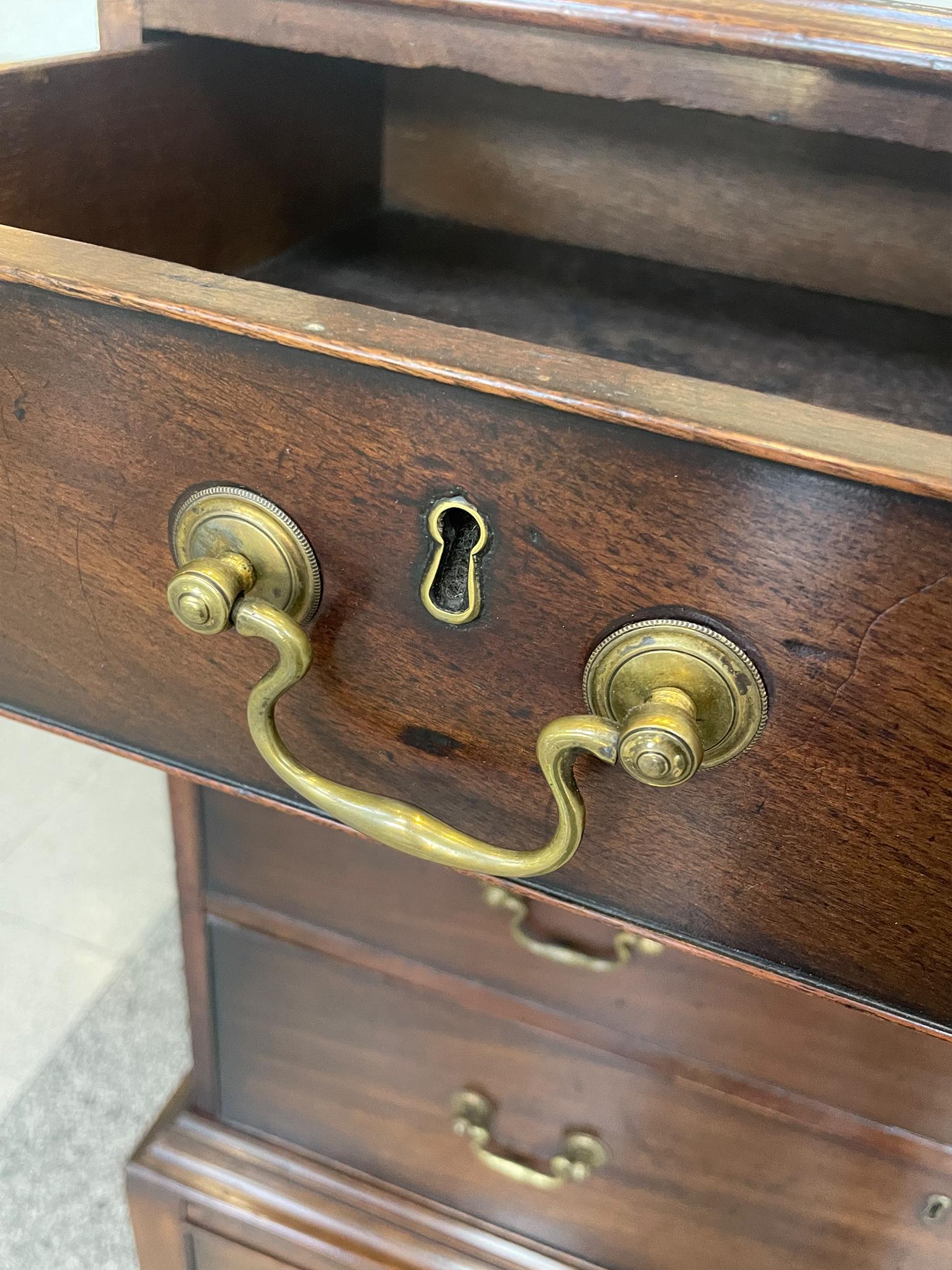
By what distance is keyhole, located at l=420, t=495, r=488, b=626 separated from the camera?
0.29 meters

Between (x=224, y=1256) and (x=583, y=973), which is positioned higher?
(x=583, y=973)

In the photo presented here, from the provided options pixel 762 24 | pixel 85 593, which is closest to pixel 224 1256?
pixel 85 593

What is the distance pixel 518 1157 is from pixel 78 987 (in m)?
0.72

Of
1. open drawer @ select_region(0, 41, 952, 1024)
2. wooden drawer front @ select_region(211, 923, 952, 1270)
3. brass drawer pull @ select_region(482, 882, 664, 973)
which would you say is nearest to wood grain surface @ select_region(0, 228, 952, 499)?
open drawer @ select_region(0, 41, 952, 1024)

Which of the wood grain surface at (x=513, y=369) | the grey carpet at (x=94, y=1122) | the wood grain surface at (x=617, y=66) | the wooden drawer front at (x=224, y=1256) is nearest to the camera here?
the wood grain surface at (x=513, y=369)

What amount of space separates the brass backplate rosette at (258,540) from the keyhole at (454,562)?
0.04 meters

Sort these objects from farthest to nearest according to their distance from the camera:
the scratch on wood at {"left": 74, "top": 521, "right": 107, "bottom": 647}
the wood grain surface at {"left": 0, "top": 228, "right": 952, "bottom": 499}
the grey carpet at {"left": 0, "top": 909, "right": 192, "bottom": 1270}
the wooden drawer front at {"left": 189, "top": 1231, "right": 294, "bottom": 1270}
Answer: the grey carpet at {"left": 0, "top": 909, "right": 192, "bottom": 1270} < the wooden drawer front at {"left": 189, "top": 1231, "right": 294, "bottom": 1270} < the scratch on wood at {"left": 74, "top": 521, "right": 107, "bottom": 647} < the wood grain surface at {"left": 0, "top": 228, "right": 952, "bottom": 499}

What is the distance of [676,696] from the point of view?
282 millimetres

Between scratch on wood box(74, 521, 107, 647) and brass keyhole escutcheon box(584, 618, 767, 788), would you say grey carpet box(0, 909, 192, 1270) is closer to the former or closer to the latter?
scratch on wood box(74, 521, 107, 647)

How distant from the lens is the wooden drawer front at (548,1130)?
56cm

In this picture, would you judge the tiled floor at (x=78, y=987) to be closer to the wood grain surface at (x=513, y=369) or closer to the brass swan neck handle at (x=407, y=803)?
the brass swan neck handle at (x=407, y=803)

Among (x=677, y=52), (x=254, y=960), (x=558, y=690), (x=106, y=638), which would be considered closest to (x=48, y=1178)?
(x=254, y=960)

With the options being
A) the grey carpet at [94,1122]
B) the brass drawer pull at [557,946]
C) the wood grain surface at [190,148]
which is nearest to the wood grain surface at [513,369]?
the wood grain surface at [190,148]

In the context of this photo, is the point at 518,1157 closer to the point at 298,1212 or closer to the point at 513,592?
the point at 298,1212
